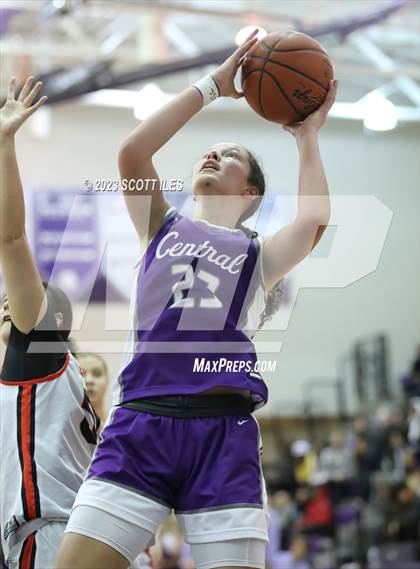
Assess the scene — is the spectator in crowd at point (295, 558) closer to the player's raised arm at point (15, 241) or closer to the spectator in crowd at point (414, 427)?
the spectator in crowd at point (414, 427)

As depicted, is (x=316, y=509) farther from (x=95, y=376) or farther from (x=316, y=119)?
(x=316, y=119)

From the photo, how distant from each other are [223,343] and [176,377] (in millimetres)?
181

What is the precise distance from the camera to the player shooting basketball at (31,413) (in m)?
3.00

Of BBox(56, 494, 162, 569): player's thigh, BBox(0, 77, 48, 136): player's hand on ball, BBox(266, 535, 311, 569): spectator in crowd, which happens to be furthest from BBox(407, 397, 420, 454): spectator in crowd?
BBox(56, 494, 162, 569): player's thigh

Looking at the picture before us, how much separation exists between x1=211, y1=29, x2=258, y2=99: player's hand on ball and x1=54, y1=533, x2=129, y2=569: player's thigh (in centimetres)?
147

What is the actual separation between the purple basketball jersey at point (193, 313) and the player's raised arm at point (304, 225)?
0.16ft

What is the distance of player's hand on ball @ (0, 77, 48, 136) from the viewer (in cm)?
298

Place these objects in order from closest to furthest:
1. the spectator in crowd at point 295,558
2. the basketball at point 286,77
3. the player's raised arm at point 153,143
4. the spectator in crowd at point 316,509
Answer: the player's raised arm at point 153,143, the basketball at point 286,77, the spectator in crowd at point 295,558, the spectator in crowd at point 316,509

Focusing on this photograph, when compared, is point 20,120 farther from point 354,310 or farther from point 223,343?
point 354,310

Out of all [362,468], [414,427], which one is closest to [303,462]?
[362,468]

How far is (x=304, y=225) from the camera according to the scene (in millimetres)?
2932

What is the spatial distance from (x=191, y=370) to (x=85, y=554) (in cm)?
59

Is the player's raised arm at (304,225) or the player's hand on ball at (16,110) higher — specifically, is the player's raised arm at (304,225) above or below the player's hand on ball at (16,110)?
below

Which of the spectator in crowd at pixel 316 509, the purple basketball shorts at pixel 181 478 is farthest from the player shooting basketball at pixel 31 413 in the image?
the spectator in crowd at pixel 316 509
